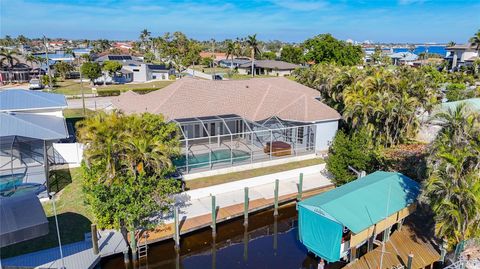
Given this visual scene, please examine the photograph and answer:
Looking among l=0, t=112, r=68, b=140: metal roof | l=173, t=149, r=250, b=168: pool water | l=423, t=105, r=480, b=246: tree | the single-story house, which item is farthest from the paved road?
l=423, t=105, r=480, b=246: tree

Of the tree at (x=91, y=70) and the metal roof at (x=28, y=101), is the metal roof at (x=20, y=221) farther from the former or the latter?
the tree at (x=91, y=70)

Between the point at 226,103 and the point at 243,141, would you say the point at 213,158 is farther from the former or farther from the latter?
the point at 226,103

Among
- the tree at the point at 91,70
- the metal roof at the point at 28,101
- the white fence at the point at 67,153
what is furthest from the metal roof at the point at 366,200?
the tree at the point at 91,70

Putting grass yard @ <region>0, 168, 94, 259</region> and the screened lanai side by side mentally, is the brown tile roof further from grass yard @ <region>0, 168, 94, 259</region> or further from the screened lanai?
grass yard @ <region>0, 168, 94, 259</region>

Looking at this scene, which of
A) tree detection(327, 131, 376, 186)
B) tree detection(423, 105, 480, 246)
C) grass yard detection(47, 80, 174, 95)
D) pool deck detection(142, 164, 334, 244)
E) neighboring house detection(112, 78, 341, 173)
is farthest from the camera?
grass yard detection(47, 80, 174, 95)

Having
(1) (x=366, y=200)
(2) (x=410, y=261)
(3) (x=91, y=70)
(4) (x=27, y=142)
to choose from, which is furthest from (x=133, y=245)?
(3) (x=91, y=70)
